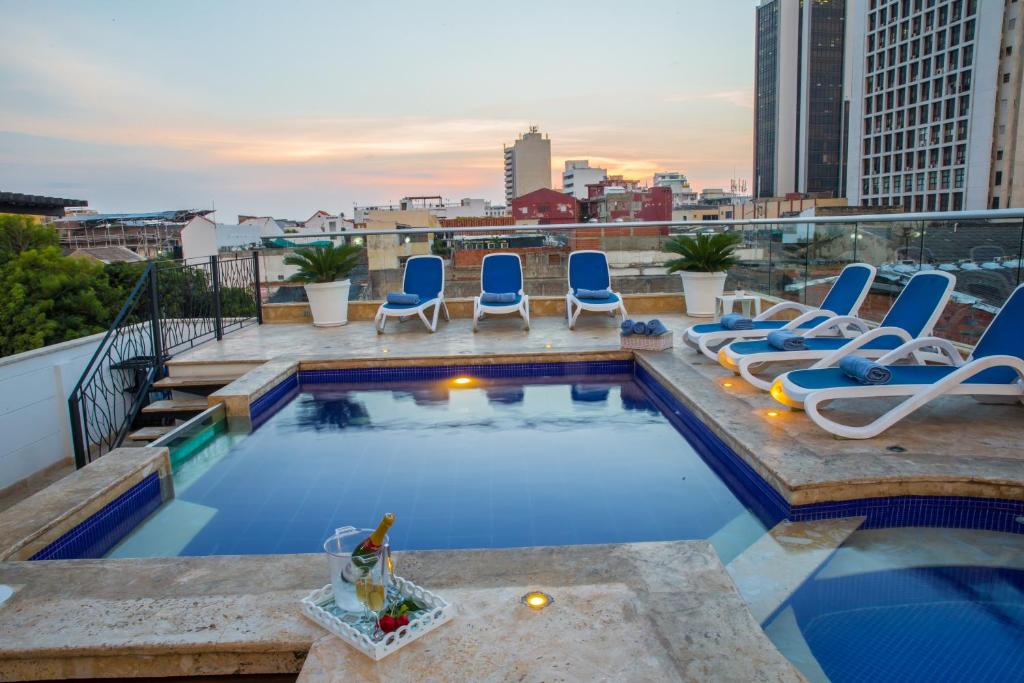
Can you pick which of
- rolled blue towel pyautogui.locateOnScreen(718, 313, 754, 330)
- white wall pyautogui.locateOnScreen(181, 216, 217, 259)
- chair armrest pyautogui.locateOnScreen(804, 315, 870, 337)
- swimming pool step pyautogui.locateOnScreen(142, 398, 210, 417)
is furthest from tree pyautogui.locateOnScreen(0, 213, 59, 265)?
chair armrest pyautogui.locateOnScreen(804, 315, 870, 337)

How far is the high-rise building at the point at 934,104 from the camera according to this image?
5841 cm

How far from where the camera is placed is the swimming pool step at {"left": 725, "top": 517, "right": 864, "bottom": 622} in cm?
269

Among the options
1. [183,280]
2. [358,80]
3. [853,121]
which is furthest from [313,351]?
[853,121]

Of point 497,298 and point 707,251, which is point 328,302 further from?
point 707,251

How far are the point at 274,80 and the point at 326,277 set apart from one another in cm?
896

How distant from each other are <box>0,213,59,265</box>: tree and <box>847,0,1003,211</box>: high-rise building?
6599 centimetres

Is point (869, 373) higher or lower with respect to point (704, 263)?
lower

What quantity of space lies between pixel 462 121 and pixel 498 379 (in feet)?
90.6

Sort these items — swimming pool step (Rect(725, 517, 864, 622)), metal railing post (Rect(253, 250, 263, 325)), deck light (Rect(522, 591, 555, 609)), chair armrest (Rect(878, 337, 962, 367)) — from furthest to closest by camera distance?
metal railing post (Rect(253, 250, 263, 325)) → chair armrest (Rect(878, 337, 962, 367)) → swimming pool step (Rect(725, 517, 864, 622)) → deck light (Rect(522, 591, 555, 609))

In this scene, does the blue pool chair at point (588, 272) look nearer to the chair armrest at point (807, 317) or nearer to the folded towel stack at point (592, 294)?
the folded towel stack at point (592, 294)

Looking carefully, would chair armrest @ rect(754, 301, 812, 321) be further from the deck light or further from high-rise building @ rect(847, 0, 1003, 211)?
high-rise building @ rect(847, 0, 1003, 211)

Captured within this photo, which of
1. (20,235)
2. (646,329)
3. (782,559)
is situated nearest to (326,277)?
(646,329)

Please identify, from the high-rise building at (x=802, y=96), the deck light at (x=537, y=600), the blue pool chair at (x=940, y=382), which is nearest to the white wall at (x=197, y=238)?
the blue pool chair at (x=940, y=382)

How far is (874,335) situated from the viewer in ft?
16.1
